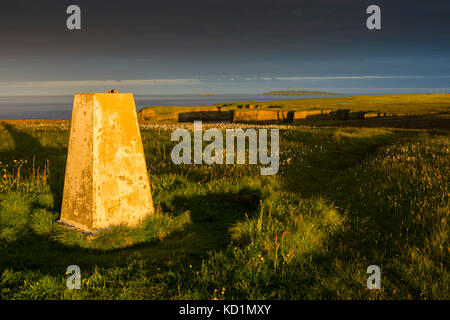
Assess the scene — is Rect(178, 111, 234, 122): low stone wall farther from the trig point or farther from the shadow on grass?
the trig point

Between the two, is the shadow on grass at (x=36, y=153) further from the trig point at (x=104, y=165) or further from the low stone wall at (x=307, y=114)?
the low stone wall at (x=307, y=114)

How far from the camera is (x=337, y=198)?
8797mm

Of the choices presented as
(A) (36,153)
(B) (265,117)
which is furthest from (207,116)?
Answer: (A) (36,153)

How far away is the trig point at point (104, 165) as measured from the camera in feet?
20.5

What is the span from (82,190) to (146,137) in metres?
12.6

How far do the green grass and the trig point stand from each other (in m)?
0.38

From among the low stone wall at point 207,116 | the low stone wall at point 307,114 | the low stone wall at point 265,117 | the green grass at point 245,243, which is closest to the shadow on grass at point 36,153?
the green grass at point 245,243

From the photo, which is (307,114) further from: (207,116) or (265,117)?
(207,116)

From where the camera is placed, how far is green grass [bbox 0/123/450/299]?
4383 millimetres

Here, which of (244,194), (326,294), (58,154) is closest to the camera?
(326,294)

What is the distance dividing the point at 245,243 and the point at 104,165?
322cm

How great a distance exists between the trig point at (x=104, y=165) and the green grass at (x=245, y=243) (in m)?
0.38
